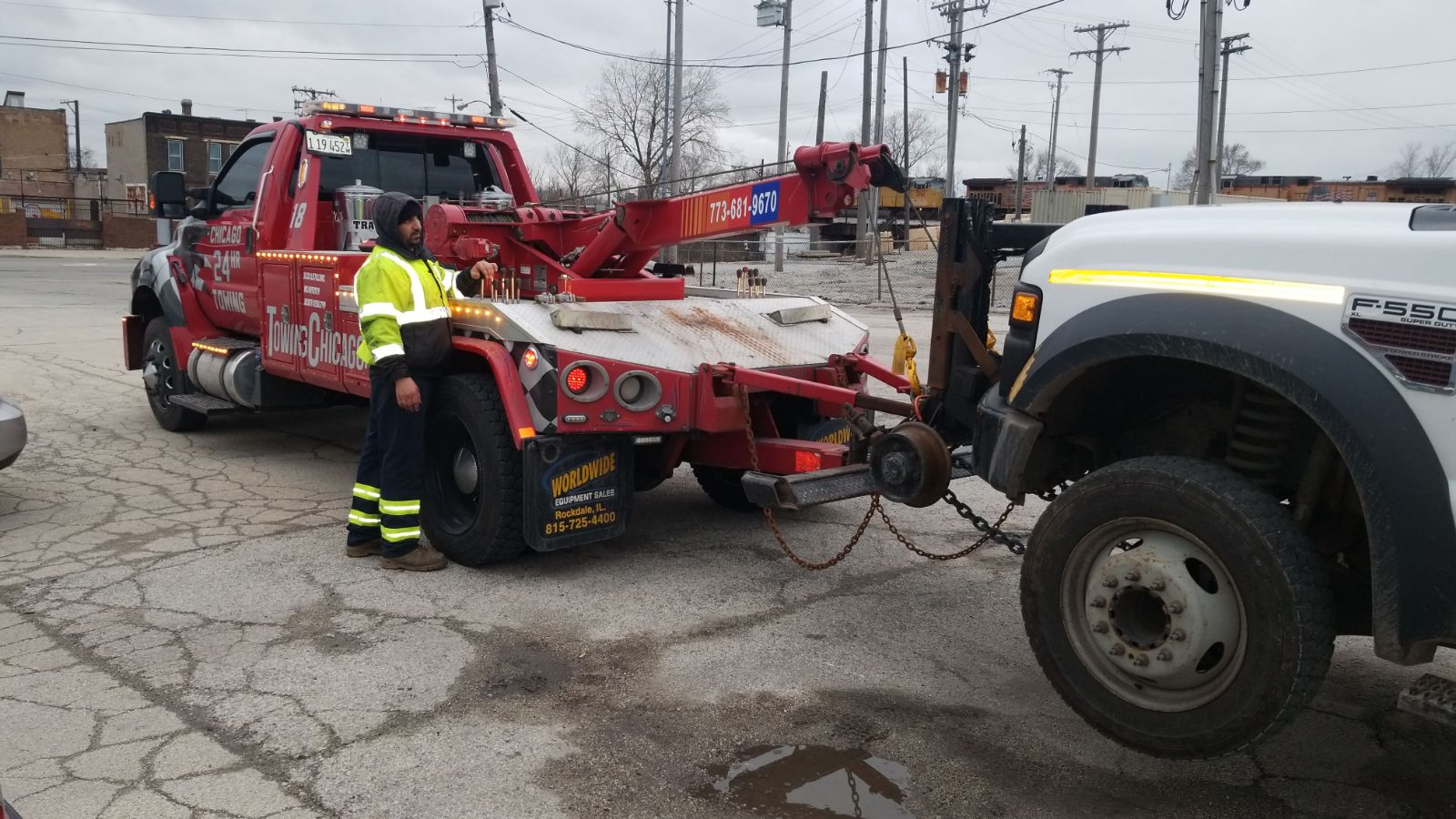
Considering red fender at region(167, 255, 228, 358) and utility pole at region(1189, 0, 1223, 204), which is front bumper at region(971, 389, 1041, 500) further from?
utility pole at region(1189, 0, 1223, 204)

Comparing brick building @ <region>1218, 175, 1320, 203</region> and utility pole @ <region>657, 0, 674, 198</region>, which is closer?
utility pole @ <region>657, 0, 674, 198</region>

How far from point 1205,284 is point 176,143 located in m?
64.6

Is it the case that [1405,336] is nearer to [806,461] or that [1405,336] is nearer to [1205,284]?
[1205,284]

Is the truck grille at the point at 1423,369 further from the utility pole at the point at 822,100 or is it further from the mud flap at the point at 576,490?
the utility pole at the point at 822,100

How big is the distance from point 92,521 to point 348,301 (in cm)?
188

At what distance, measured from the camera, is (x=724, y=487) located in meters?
6.57

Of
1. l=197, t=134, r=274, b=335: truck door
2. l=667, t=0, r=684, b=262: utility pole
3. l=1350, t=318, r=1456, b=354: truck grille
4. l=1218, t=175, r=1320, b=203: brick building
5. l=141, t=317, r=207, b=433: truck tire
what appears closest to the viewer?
l=1350, t=318, r=1456, b=354: truck grille

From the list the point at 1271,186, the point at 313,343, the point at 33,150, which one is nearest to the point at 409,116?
the point at 313,343

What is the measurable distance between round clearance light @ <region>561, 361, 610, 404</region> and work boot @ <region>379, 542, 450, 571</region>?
3.90ft

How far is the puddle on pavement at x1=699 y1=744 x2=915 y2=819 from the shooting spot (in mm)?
3189

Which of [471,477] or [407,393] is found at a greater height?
[407,393]

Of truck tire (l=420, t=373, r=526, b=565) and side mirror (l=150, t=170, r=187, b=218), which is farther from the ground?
side mirror (l=150, t=170, r=187, b=218)

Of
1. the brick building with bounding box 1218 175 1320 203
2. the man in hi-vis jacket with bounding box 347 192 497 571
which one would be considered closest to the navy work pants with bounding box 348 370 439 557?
the man in hi-vis jacket with bounding box 347 192 497 571

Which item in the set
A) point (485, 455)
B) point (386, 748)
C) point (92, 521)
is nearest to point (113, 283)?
point (92, 521)
